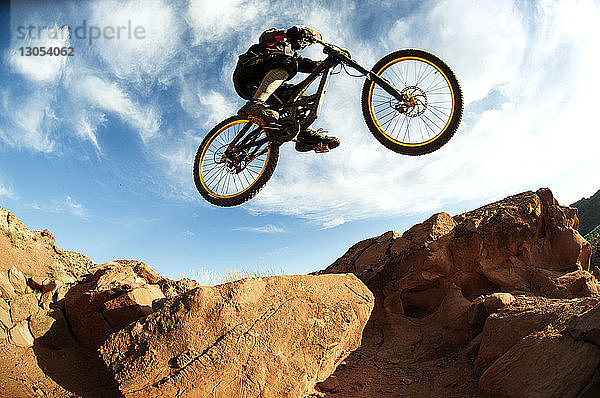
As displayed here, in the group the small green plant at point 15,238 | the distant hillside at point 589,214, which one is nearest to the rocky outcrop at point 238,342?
the small green plant at point 15,238

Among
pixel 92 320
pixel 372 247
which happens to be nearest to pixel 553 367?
pixel 372 247

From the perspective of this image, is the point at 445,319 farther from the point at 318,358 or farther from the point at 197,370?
the point at 197,370

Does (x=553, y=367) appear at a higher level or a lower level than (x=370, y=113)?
lower

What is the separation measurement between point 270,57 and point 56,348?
17.4 ft

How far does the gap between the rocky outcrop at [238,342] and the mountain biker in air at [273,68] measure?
2259 millimetres

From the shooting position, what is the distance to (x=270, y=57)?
17.1ft

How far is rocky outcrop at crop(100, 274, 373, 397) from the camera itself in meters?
3.83

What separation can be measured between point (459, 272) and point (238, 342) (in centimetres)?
494

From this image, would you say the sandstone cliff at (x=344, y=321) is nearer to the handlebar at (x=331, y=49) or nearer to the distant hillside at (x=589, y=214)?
the handlebar at (x=331, y=49)

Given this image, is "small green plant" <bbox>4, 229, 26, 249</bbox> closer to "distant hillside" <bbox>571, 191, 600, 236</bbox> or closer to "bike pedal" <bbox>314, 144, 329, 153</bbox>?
"bike pedal" <bbox>314, 144, 329, 153</bbox>

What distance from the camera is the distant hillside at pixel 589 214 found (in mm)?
32713

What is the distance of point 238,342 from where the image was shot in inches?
160

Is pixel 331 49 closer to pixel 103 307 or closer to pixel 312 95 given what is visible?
pixel 312 95

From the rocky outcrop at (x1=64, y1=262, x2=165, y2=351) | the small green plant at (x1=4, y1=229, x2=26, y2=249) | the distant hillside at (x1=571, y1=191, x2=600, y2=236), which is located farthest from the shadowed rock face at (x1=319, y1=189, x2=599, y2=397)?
the distant hillside at (x1=571, y1=191, x2=600, y2=236)
